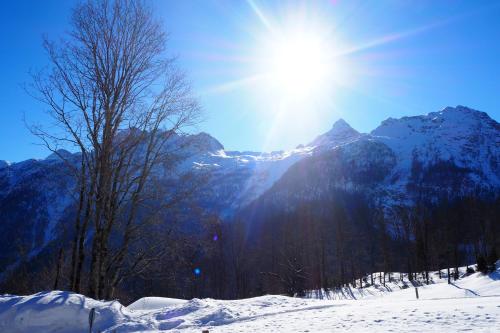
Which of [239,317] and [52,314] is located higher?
[52,314]

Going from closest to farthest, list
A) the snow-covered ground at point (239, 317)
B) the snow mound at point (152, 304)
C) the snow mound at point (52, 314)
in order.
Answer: the snow-covered ground at point (239, 317)
the snow mound at point (52, 314)
the snow mound at point (152, 304)

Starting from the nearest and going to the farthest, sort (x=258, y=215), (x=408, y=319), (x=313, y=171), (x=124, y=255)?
(x=408, y=319), (x=124, y=255), (x=258, y=215), (x=313, y=171)

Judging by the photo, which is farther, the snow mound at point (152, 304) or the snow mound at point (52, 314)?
the snow mound at point (152, 304)

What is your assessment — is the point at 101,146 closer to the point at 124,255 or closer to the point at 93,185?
the point at 93,185

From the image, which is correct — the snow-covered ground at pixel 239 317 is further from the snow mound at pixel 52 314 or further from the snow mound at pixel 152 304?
the snow mound at pixel 152 304

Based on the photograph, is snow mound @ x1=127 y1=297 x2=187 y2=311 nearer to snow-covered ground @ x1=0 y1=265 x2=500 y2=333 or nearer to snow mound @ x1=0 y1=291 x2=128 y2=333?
snow-covered ground @ x1=0 y1=265 x2=500 y2=333

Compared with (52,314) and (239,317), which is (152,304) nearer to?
(239,317)

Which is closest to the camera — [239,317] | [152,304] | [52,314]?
[52,314]

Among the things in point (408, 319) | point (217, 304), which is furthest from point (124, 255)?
point (408, 319)

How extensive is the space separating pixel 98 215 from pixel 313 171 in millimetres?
187153

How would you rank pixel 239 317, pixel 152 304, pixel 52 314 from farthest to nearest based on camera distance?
pixel 152 304
pixel 239 317
pixel 52 314

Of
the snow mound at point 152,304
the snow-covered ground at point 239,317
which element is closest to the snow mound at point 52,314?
the snow-covered ground at point 239,317

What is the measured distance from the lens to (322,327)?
10.4 metres

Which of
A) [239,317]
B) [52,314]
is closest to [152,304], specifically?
[239,317]
